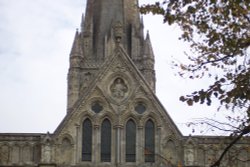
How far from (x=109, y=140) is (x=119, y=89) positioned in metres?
2.62

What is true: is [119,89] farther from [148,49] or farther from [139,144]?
[148,49]

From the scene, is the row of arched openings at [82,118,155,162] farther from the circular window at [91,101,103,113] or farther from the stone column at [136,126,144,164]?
the circular window at [91,101,103,113]

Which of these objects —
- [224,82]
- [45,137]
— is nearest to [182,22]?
[224,82]

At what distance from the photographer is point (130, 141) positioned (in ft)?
102

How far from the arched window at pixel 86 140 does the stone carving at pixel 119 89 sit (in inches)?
74.6

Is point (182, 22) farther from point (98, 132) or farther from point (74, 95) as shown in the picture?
point (74, 95)

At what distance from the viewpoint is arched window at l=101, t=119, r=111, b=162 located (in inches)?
1207

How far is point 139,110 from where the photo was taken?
1233 inches

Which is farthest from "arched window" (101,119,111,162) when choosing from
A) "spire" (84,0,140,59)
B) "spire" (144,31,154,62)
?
"spire" (144,31,154,62)

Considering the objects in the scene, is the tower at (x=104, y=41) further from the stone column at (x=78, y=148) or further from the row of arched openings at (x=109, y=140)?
the stone column at (x=78, y=148)

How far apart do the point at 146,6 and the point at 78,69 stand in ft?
116

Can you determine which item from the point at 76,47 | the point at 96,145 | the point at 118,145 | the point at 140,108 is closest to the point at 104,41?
the point at 76,47

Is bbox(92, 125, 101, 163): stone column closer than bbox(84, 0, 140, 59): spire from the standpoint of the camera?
Yes

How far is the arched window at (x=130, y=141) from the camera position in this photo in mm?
30720
